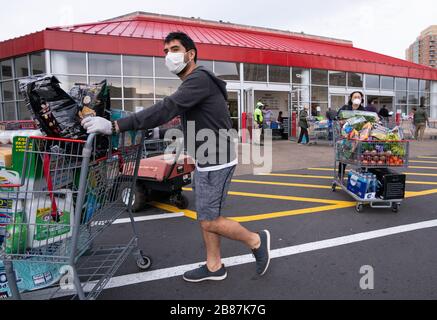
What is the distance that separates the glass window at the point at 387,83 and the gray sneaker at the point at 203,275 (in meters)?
22.5

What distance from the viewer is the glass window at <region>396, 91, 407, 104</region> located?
2295cm

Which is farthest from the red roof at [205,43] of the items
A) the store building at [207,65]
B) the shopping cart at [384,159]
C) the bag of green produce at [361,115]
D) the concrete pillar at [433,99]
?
the shopping cart at [384,159]

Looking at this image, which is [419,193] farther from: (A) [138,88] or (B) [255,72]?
(B) [255,72]

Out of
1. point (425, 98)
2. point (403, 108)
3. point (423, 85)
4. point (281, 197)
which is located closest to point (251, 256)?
point (281, 197)

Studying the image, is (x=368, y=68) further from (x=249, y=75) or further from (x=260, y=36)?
(x=249, y=75)

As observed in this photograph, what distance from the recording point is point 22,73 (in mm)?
14695

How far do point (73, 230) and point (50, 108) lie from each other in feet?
2.86

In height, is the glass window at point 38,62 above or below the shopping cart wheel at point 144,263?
above

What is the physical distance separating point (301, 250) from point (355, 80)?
19571 mm

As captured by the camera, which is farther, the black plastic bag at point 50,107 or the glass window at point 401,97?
the glass window at point 401,97

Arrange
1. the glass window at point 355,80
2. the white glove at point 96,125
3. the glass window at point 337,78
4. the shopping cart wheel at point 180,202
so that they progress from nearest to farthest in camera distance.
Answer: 1. the white glove at point 96,125
2. the shopping cart wheel at point 180,202
3. the glass window at point 337,78
4. the glass window at point 355,80

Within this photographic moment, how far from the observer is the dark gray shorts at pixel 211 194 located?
9.37 ft

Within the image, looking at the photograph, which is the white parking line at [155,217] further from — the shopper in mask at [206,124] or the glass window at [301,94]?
the glass window at [301,94]

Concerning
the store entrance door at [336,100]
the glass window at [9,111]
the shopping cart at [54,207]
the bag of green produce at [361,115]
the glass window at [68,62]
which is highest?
A: the glass window at [68,62]
